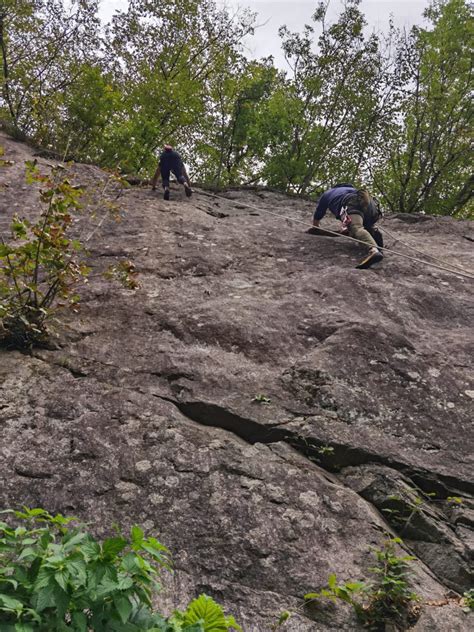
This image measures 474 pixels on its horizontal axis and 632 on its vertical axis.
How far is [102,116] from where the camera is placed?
1504 centimetres

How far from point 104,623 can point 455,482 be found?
10.5 ft

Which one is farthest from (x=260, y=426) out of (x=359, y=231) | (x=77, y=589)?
(x=359, y=231)

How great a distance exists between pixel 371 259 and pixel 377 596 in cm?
507

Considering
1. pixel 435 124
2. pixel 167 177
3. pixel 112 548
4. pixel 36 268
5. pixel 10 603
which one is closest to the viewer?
pixel 10 603

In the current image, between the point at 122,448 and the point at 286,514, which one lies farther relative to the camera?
the point at 122,448

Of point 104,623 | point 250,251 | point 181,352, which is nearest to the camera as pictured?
point 104,623

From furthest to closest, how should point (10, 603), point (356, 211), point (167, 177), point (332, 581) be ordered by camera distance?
point (167, 177) → point (356, 211) → point (332, 581) → point (10, 603)

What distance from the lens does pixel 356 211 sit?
827cm

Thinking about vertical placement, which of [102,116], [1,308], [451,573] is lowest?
[451,573]

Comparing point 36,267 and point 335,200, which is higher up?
point 335,200

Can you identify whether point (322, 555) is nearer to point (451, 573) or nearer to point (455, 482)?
point (451, 573)

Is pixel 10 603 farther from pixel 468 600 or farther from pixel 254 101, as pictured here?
pixel 254 101

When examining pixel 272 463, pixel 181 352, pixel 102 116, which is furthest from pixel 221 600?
pixel 102 116

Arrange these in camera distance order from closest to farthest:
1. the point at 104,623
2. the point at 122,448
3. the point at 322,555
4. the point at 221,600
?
the point at 104,623
the point at 221,600
the point at 322,555
the point at 122,448
